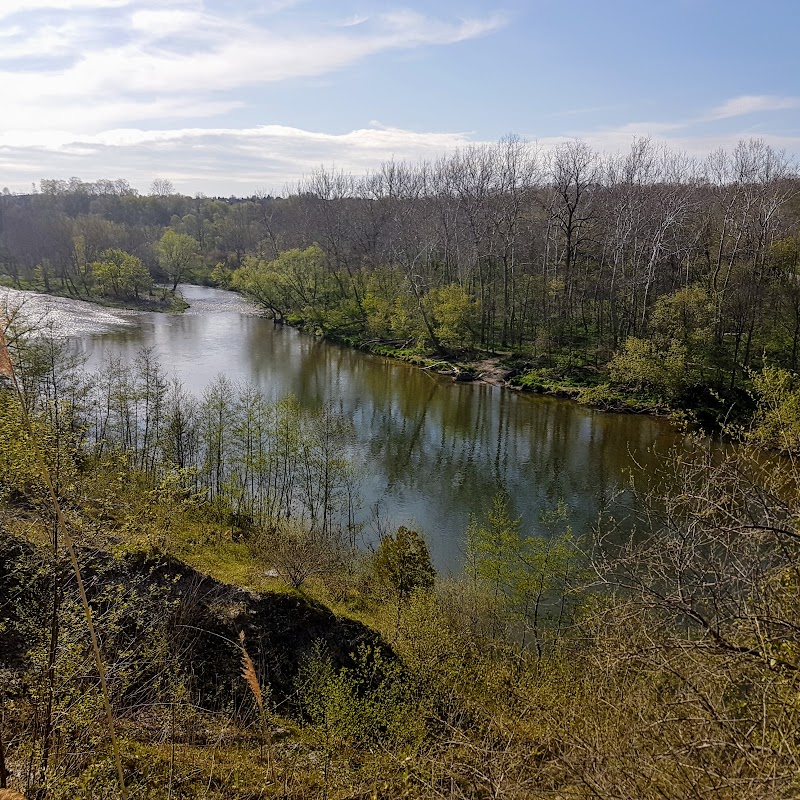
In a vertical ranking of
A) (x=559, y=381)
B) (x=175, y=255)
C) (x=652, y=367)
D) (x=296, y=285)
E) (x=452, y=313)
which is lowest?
(x=559, y=381)

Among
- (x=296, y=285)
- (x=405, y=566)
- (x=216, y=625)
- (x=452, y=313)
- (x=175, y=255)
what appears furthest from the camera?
(x=175, y=255)

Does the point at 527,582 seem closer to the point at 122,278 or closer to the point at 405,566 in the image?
the point at 405,566

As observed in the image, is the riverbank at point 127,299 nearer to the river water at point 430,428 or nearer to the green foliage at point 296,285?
Result: the river water at point 430,428

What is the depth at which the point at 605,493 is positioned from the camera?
72.5ft

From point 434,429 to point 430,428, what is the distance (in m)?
0.21

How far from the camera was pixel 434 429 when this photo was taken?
29.0 metres

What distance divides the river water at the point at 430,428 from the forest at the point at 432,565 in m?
1.36

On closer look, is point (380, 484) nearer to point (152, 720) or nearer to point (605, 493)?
point (605, 493)

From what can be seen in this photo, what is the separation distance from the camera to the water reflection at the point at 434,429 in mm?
21422

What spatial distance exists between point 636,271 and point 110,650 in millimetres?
34720

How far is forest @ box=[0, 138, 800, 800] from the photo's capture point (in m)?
5.85

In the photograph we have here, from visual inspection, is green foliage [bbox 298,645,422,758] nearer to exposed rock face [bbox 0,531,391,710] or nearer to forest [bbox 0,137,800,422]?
exposed rock face [bbox 0,531,391,710]

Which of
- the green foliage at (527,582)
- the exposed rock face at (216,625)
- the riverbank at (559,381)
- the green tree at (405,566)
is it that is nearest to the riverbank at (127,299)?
the riverbank at (559,381)

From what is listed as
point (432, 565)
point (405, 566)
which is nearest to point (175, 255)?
point (432, 565)
